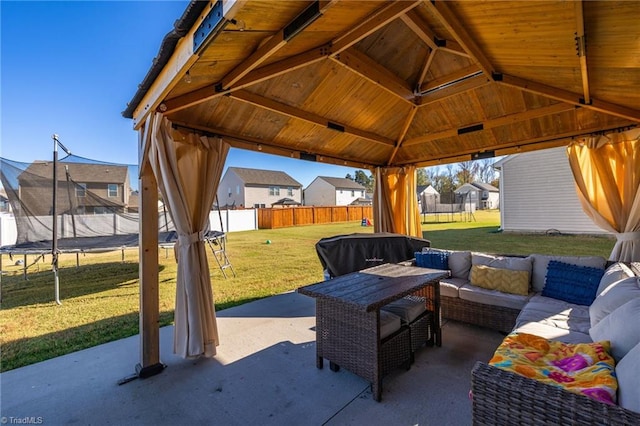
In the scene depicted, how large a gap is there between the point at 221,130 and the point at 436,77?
299 centimetres

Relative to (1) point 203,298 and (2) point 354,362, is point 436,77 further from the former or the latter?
(1) point 203,298

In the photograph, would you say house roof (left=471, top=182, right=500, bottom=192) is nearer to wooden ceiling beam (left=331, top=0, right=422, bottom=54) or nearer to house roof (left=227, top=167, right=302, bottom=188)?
house roof (left=227, top=167, right=302, bottom=188)

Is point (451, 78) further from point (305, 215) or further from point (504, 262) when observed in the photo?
point (305, 215)

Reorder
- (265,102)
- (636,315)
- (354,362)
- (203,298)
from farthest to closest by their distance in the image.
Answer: (265,102) → (203,298) → (354,362) → (636,315)

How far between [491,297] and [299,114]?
10.8 feet

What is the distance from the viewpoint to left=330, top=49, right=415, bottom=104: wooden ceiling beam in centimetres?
284

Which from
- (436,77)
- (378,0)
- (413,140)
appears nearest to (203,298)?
(378,0)

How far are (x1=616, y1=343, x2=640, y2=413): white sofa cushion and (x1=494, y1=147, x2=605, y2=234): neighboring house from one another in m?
11.5

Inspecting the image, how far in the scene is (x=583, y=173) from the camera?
13.0 feet

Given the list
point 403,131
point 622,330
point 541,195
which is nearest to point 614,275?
point 622,330

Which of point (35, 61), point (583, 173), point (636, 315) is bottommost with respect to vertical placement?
point (636, 315)

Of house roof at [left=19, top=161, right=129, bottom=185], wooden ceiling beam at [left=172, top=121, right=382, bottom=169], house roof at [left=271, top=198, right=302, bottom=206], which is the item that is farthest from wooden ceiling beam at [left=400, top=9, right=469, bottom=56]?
house roof at [left=271, top=198, right=302, bottom=206]

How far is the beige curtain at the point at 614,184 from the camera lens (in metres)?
3.53

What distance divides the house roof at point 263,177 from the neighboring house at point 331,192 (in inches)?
121
